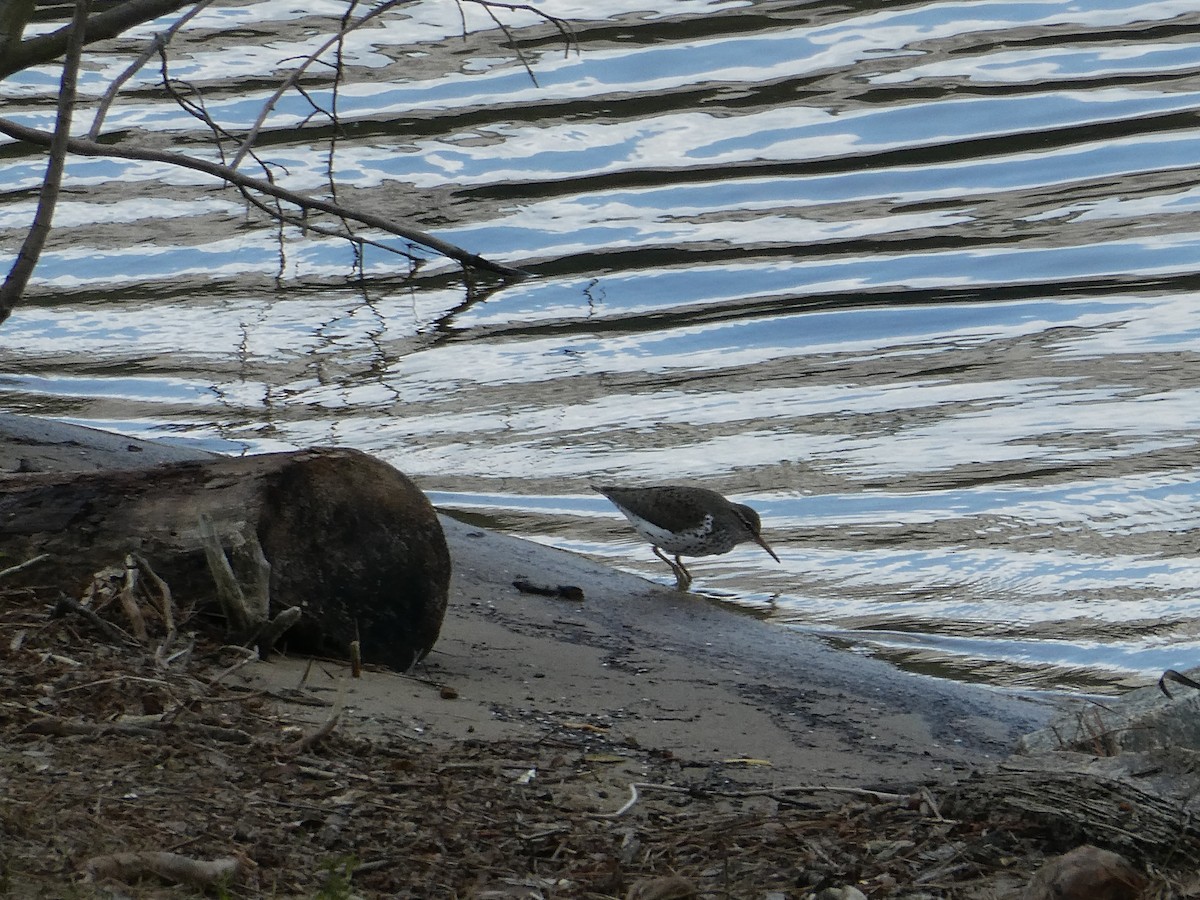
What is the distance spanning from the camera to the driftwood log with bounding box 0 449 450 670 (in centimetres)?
520

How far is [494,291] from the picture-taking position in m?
13.3

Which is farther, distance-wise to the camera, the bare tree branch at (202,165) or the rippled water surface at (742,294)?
the rippled water surface at (742,294)

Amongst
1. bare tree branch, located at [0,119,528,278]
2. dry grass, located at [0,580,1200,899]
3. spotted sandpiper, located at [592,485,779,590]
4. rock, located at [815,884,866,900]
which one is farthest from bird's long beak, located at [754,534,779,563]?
rock, located at [815,884,866,900]

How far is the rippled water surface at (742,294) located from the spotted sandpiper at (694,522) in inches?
12.2

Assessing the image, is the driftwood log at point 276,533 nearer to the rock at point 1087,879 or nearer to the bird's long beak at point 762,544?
the rock at point 1087,879

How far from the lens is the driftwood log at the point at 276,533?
5.20 metres

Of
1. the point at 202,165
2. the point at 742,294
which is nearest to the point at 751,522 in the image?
the point at 202,165

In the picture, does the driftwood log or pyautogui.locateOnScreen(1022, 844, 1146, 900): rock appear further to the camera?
the driftwood log

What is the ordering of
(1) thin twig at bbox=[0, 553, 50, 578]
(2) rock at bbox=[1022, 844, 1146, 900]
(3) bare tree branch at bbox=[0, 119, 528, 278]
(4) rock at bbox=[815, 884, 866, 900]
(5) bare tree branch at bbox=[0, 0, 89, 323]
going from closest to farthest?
(2) rock at bbox=[1022, 844, 1146, 900] < (4) rock at bbox=[815, 884, 866, 900] < (1) thin twig at bbox=[0, 553, 50, 578] < (5) bare tree branch at bbox=[0, 0, 89, 323] < (3) bare tree branch at bbox=[0, 119, 528, 278]

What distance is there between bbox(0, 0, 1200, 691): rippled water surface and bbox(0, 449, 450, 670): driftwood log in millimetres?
2898

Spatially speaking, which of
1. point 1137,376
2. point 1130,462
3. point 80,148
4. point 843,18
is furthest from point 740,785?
point 843,18

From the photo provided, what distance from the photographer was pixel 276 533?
17.3 ft

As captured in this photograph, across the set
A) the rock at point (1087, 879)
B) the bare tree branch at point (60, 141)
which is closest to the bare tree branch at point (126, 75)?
the bare tree branch at point (60, 141)

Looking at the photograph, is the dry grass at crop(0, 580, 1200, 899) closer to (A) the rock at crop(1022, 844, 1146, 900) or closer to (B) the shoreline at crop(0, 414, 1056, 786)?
(A) the rock at crop(1022, 844, 1146, 900)
